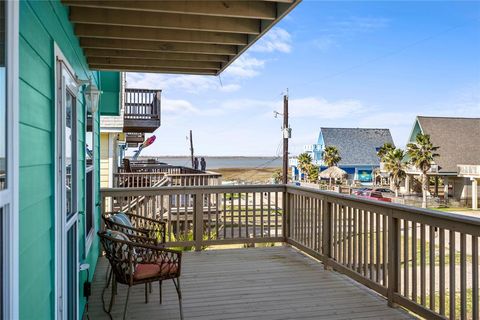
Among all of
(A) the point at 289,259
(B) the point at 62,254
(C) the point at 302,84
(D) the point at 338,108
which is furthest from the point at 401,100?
(B) the point at 62,254

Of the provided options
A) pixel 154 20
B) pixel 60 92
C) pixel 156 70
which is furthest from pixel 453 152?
pixel 60 92

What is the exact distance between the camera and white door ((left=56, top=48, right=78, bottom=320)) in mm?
2215

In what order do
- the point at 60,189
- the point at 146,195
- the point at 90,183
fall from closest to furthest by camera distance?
1. the point at 60,189
2. the point at 90,183
3. the point at 146,195

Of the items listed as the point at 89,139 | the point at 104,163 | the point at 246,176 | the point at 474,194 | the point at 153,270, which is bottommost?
the point at 474,194

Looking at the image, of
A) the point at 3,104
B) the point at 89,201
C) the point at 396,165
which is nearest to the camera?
the point at 3,104

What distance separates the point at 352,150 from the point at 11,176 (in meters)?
39.2

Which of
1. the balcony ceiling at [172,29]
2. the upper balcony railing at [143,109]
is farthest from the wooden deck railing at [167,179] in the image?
the balcony ceiling at [172,29]

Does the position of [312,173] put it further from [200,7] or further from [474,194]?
[200,7]

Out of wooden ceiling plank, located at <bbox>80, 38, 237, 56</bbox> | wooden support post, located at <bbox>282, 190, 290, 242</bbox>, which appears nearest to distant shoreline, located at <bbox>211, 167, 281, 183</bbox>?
wooden support post, located at <bbox>282, 190, 290, 242</bbox>

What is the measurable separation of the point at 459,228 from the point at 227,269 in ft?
8.76

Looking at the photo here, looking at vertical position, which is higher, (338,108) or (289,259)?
(338,108)

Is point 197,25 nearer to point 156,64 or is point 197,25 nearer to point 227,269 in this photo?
point 156,64

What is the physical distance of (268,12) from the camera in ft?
8.90

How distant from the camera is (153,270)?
3322 mm
